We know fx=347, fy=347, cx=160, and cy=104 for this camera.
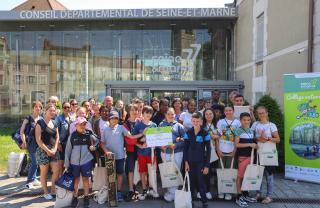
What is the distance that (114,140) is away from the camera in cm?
656

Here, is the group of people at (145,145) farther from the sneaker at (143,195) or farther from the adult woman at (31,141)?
the adult woman at (31,141)

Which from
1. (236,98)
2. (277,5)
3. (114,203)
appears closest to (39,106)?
(114,203)

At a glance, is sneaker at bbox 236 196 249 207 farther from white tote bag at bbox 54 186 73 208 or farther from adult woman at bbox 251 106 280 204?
white tote bag at bbox 54 186 73 208

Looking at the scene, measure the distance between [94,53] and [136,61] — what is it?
248 cm

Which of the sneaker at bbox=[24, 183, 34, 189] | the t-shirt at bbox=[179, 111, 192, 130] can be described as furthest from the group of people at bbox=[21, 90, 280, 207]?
the sneaker at bbox=[24, 183, 34, 189]

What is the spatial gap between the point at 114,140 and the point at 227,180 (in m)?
2.29

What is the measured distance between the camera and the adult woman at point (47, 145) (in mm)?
6598

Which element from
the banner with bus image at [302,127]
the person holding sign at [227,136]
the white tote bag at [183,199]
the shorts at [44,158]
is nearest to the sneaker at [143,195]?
the white tote bag at [183,199]

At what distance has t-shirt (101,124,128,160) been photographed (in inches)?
258

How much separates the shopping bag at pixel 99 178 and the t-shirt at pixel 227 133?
2.31m

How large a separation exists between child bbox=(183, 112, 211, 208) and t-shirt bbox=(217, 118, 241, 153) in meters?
0.51

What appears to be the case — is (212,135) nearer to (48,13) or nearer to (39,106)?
(39,106)

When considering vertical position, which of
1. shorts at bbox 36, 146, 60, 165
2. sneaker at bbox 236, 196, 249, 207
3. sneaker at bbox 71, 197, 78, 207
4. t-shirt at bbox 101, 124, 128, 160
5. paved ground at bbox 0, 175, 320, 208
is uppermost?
t-shirt at bbox 101, 124, 128, 160

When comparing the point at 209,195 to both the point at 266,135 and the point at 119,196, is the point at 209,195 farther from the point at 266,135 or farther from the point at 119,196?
the point at 119,196
